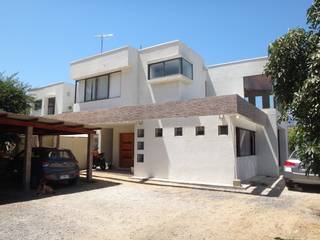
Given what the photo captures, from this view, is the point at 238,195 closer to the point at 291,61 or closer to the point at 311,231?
the point at 311,231

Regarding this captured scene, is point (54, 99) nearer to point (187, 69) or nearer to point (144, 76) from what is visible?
point (144, 76)

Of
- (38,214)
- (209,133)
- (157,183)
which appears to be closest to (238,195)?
(209,133)

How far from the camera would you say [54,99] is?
27000 mm

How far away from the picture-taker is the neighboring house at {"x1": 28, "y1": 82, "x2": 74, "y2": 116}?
26.2m

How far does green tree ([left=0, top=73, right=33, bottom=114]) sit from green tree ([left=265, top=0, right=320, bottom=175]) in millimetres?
16569

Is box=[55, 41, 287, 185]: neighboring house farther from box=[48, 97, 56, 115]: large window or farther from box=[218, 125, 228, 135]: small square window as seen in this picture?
box=[48, 97, 56, 115]: large window

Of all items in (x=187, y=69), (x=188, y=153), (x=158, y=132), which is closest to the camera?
(x=188, y=153)

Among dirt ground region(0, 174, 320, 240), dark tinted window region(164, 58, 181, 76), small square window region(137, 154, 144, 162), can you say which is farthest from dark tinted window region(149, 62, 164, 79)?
dirt ground region(0, 174, 320, 240)

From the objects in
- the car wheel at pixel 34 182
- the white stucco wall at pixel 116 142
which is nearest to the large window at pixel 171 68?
the white stucco wall at pixel 116 142

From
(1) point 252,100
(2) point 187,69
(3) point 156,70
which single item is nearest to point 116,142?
(3) point 156,70

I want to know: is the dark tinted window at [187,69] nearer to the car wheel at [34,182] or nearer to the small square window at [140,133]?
the small square window at [140,133]

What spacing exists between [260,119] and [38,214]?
37.5 feet

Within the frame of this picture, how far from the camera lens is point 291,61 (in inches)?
199

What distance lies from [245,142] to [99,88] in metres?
10.1
